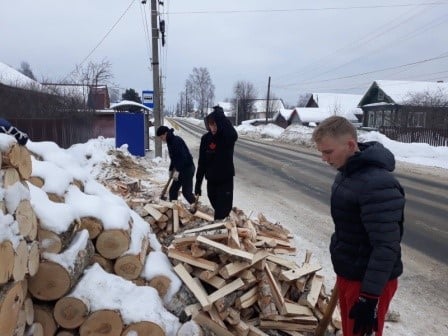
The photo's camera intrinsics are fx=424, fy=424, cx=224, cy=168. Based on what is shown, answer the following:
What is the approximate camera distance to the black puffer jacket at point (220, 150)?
234 inches

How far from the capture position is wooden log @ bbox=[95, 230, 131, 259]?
3834 millimetres

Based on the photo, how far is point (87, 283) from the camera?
341 centimetres

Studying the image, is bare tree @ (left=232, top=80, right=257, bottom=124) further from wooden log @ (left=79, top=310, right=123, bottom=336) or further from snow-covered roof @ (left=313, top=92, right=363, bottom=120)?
wooden log @ (left=79, top=310, right=123, bottom=336)

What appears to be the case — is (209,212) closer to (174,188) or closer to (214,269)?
(174,188)

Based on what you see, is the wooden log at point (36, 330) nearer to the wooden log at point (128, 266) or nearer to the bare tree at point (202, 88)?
the wooden log at point (128, 266)

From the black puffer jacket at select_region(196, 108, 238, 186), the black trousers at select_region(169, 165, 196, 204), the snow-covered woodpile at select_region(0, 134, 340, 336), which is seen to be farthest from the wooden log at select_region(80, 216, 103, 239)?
the black trousers at select_region(169, 165, 196, 204)

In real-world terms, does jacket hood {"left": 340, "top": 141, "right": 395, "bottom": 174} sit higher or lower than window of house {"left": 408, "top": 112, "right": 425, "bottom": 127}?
higher

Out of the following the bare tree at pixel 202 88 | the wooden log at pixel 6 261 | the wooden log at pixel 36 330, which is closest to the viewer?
the wooden log at pixel 6 261

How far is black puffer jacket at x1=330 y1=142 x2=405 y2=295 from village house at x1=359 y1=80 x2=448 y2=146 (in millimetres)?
24663

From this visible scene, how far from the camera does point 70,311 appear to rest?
10.6ft

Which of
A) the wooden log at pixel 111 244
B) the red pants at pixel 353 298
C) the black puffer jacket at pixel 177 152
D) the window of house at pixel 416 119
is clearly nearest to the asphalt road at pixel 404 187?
the black puffer jacket at pixel 177 152

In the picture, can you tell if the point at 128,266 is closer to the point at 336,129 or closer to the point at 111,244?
the point at 111,244

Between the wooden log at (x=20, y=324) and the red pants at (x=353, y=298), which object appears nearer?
the red pants at (x=353, y=298)

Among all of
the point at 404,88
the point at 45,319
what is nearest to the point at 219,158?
the point at 45,319
